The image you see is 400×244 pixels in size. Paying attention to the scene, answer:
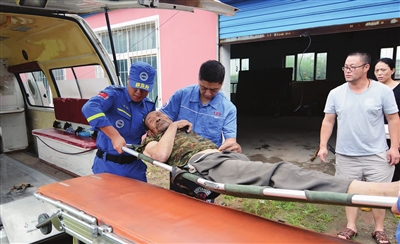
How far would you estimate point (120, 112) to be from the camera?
2.55m

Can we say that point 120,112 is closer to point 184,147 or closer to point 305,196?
point 184,147

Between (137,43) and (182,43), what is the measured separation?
1538 millimetres

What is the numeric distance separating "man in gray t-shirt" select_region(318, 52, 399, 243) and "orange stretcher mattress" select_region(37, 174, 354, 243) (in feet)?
5.19

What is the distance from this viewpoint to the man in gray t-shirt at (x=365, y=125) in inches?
103

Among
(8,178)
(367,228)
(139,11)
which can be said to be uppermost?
(139,11)

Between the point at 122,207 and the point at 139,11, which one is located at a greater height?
the point at 139,11

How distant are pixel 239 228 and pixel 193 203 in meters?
0.43

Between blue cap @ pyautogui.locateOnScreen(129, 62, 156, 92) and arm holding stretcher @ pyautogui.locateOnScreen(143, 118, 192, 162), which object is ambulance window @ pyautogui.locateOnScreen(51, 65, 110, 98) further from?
arm holding stretcher @ pyautogui.locateOnScreen(143, 118, 192, 162)

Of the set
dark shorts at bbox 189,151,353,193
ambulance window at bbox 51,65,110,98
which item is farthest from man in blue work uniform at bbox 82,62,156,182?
ambulance window at bbox 51,65,110,98

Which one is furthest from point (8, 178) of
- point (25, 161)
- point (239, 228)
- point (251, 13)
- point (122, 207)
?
point (251, 13)

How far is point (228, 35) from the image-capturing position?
5645mm

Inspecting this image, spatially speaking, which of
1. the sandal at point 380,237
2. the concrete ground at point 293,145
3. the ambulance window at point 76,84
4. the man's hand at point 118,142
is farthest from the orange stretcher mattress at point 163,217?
the ambulance window at point 76,84

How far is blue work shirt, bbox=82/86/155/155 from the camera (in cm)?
244

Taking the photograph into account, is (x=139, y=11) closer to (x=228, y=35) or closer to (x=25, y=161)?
(x=228, y=35)
